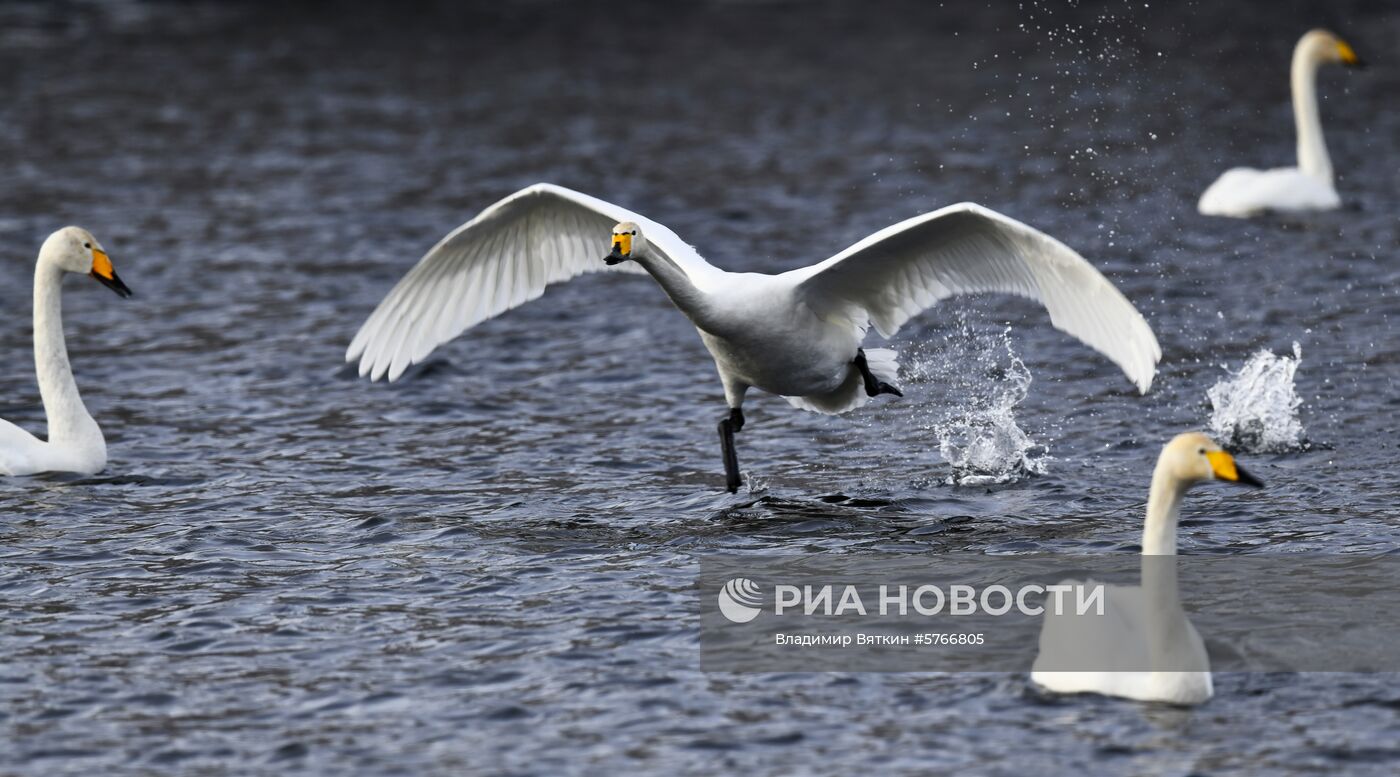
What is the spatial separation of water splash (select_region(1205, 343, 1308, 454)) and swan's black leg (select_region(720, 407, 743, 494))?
285 centimetres

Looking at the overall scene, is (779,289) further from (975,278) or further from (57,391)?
(57,391)

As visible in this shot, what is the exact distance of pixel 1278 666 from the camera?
8031 millimetres

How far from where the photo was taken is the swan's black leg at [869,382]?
11.6 m

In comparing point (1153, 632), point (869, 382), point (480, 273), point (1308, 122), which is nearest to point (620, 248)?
point (869, 382)

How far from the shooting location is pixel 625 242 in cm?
988

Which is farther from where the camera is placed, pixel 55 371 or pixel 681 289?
pixel 55 371

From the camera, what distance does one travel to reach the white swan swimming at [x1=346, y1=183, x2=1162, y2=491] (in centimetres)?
998

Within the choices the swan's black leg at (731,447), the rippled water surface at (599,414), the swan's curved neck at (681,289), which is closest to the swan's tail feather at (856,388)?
the swan's black leg at (731,447)

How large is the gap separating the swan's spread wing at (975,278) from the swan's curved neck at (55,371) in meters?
4.29

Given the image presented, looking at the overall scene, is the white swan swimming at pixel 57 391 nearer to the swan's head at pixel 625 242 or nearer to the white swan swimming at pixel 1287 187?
the swan's head at pixel 625 242

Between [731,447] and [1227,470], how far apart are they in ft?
13.8

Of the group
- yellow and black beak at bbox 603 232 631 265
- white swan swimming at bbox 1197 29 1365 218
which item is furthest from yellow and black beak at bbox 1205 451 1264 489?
white swan swimming at bbox 1197 29 1365 218

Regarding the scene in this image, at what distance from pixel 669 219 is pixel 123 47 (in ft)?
50.8

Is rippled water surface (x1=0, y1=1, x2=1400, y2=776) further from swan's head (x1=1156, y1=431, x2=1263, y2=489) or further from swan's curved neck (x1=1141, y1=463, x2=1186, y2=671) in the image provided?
swan's head (x1=1156, y1=431, x2=1263, y2=489)
